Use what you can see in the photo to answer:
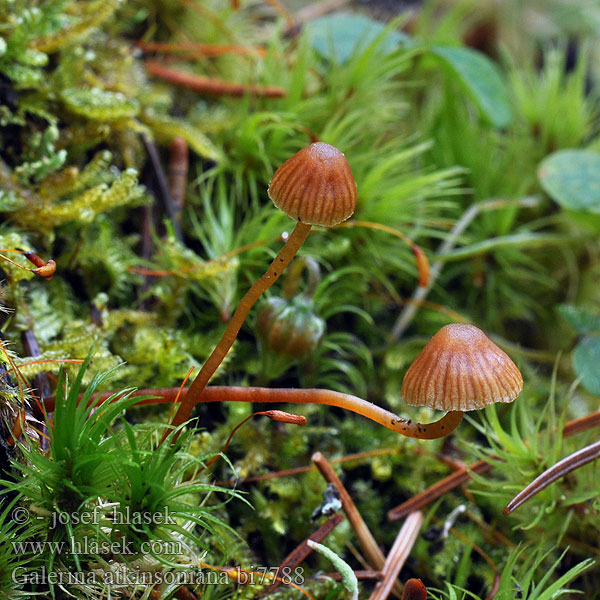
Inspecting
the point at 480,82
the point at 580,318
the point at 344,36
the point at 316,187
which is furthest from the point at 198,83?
the point at 580,318

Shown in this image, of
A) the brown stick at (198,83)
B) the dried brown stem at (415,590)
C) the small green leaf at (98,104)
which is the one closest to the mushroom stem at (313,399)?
the dried brown stem at (415,590)

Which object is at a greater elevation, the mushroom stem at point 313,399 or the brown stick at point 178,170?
the brown stick at point 178,170

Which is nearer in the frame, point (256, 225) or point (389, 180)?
point (256, 225)

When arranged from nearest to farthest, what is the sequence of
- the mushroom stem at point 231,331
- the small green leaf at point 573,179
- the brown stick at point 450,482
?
the mushroom stem at point 231,331 → the brown stick at point 450,482 → the small green leaf at point 573,179

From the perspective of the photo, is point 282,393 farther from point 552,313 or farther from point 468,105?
point 468,105

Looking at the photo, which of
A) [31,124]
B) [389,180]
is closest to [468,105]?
[389,180]

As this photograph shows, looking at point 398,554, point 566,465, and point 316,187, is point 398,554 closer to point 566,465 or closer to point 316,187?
point 566,465

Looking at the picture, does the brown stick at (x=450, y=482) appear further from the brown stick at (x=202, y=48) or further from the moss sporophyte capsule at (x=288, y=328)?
the brown stick at (x=202, y=48)

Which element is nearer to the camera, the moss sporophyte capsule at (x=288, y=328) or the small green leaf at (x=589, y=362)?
the moss sporophyte capsule at (x=288, y=328)
